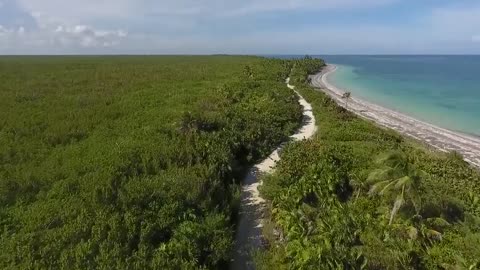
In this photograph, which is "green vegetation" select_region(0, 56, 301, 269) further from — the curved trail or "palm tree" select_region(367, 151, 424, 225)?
"palm tree" select_region(367, 151, 424, 225)

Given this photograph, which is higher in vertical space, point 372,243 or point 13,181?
point 13,181

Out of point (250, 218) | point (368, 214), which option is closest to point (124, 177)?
point (250, 218)

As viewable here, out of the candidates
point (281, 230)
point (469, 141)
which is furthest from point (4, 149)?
point (469, 141)

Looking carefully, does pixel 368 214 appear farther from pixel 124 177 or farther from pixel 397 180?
pixel 124 177

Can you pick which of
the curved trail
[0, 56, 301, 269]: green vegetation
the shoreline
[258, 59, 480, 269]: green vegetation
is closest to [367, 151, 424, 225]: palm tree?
[258, 59, 480, 269]: green vegetation

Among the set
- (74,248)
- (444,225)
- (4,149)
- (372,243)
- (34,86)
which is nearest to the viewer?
Result: (74,248)

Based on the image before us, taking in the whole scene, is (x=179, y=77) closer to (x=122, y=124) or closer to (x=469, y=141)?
(x=122, y=124)
